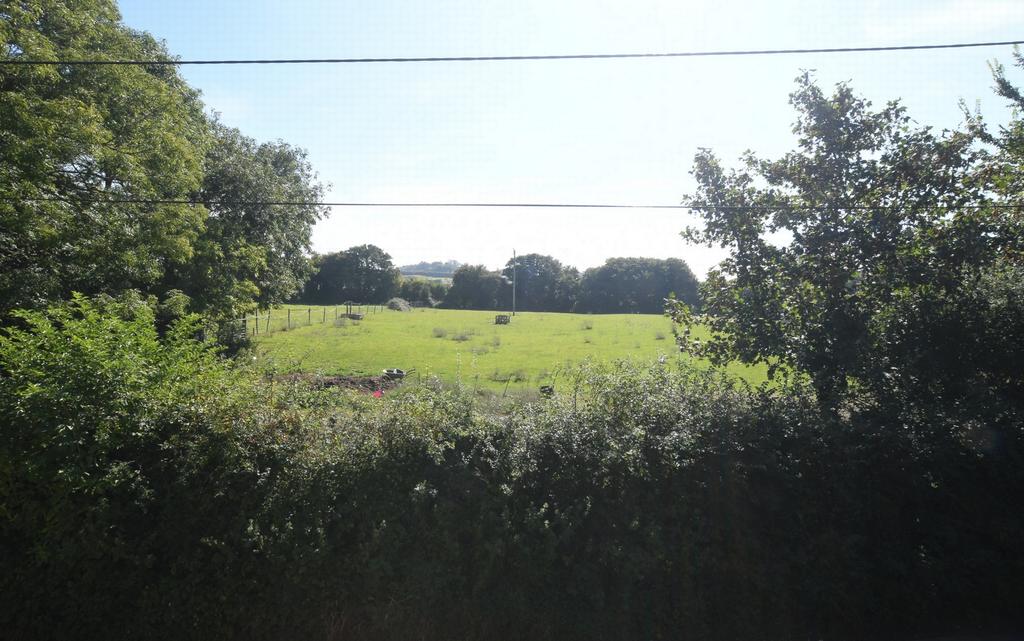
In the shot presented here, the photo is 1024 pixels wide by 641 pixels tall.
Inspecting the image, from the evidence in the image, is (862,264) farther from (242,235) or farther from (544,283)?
(544,283)

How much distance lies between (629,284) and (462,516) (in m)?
63.7

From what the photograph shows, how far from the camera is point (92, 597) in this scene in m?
4.34

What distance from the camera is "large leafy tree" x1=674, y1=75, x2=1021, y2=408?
6223 mm

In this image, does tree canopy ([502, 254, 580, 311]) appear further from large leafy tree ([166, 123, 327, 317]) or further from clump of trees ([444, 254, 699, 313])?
large leafy tree ([166, 123, 327, 317])

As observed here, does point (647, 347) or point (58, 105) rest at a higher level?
point (58, 105)

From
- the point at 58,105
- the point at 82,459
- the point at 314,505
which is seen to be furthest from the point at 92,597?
the point at 58,105

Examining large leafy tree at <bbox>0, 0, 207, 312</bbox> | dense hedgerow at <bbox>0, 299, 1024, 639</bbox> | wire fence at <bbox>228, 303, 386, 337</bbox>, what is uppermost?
large leafy tree at <bbox>0, 0, 207, 312</bbox>

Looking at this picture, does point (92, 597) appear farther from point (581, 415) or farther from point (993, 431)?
point (993, 431)

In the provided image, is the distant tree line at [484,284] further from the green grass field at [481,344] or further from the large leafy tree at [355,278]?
the green grass field at [481,344]

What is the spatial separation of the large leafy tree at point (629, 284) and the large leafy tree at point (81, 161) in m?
44.4

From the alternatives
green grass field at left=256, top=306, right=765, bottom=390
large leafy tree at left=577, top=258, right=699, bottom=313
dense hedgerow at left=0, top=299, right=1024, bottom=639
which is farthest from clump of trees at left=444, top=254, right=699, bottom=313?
dense hedgerow at left=0, top=299, right=1024, bottom=639

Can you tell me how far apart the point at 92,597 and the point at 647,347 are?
27393 mm

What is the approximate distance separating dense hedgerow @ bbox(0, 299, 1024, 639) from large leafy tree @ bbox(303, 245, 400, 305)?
7717 cm

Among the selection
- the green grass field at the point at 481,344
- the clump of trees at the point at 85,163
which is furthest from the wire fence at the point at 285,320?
the clump of trees at the point at 85,163
